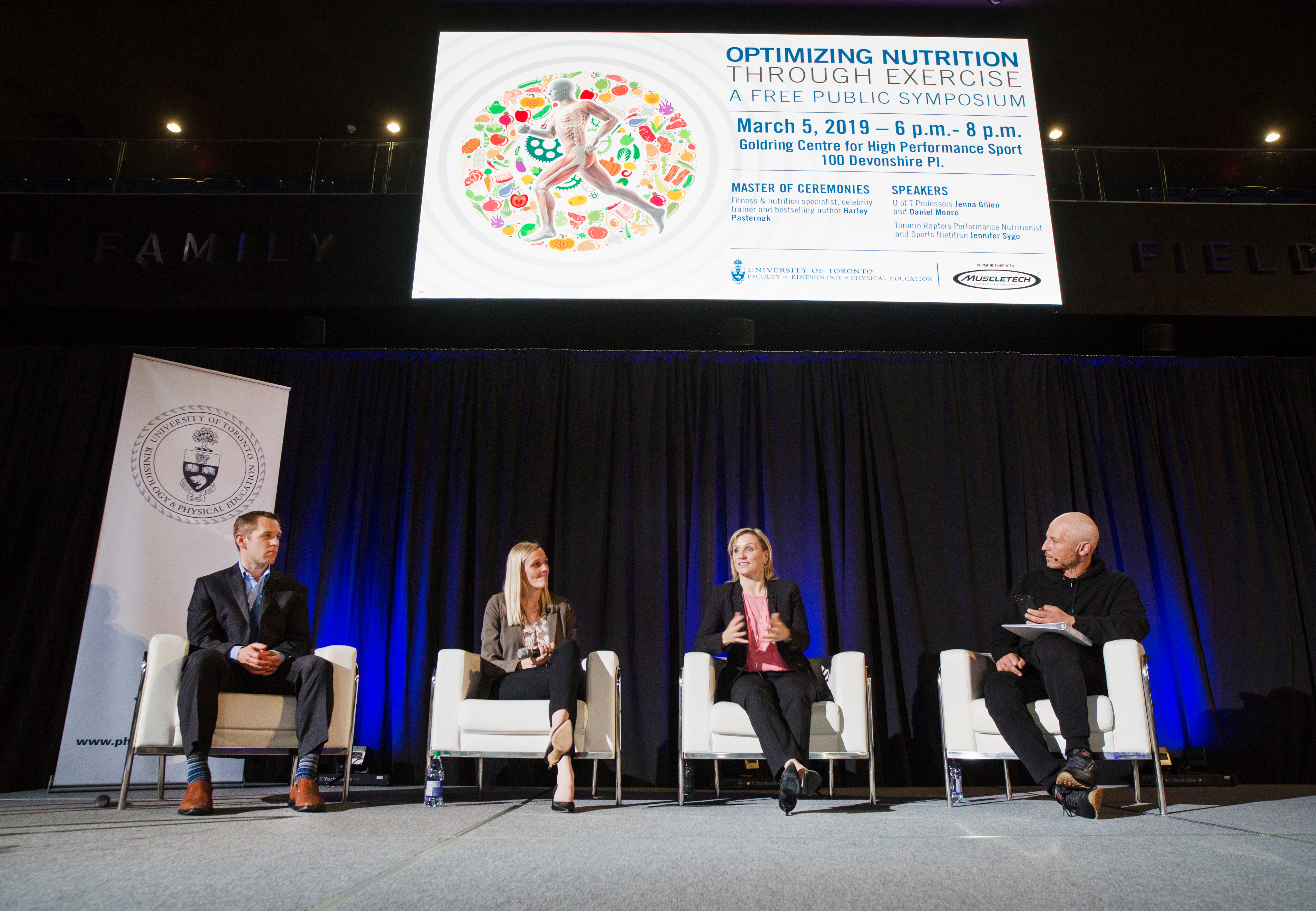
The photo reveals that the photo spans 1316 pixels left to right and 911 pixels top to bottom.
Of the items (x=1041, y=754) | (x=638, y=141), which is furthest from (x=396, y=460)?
(x=1041, y=754)

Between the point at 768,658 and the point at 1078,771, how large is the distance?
1102mm

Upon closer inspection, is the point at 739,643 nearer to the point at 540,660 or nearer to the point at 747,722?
the point at 747,722

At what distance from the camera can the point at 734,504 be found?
Result: 453 centimetres

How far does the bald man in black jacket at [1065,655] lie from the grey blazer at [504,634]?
63.4 inches

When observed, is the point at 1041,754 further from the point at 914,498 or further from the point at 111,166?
the point at 111,166

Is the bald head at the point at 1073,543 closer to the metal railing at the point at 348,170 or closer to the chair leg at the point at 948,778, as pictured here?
the chair leg at the point at 948,778

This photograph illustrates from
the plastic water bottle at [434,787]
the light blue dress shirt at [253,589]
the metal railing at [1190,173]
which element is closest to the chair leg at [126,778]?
the light blue dress shirt at [253,589]

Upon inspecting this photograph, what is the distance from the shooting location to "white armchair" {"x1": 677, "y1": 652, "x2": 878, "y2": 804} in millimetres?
3049

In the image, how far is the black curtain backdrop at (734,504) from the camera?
13.8ft

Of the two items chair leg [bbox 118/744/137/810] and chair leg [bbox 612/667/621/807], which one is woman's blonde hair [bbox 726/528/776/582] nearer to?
chair leg [bbox 612/667/621/807]

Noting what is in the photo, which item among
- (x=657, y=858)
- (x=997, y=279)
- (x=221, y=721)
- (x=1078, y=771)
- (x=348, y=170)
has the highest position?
(x=348, y=170)

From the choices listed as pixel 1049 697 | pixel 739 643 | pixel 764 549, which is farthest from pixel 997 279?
pixel 739 643

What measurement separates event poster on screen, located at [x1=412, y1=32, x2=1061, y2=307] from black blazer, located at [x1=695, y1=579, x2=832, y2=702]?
1428 mm

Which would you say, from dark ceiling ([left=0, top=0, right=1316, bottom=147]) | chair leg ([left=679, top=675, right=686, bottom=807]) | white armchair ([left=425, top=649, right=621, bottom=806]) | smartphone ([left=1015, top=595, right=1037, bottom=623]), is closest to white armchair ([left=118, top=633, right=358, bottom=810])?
white armchair ([left=425, top=649, right=621, bottom=806])
